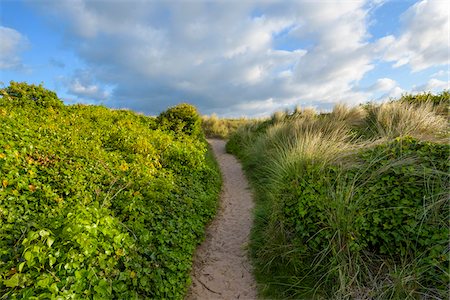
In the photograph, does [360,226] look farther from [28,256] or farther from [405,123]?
[405,123]

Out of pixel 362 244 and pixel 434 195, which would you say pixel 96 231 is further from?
pixel 434 195

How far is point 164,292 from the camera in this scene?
147 inches

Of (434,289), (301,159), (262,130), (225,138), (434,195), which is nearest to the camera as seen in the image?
(434,289)

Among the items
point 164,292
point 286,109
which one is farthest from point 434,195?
point 286,109

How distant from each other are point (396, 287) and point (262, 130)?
438 inches

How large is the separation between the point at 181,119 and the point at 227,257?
30.0 ft

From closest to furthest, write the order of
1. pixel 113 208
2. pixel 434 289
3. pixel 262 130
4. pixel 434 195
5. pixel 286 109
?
pixel 434 289 → pixel 434 195 → pixel 113 208 → pixel 262 130 → pixel 286 109

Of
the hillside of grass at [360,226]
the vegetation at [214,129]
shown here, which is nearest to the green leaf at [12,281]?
the hillside of grass at [360,226]

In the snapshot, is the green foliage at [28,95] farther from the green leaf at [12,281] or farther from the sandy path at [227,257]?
the green leaf at [12,281]

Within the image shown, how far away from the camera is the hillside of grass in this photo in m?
3.42

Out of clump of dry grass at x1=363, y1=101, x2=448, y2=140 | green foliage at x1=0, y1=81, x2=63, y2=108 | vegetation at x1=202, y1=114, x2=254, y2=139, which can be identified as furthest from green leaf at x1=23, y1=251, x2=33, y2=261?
vegetation at x1=202, y1=114, x2=254, y2=139

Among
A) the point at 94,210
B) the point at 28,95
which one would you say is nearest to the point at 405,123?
the point at 94,210

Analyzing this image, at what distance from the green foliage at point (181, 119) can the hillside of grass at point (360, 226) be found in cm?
828

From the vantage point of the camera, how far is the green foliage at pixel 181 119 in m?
12.9
